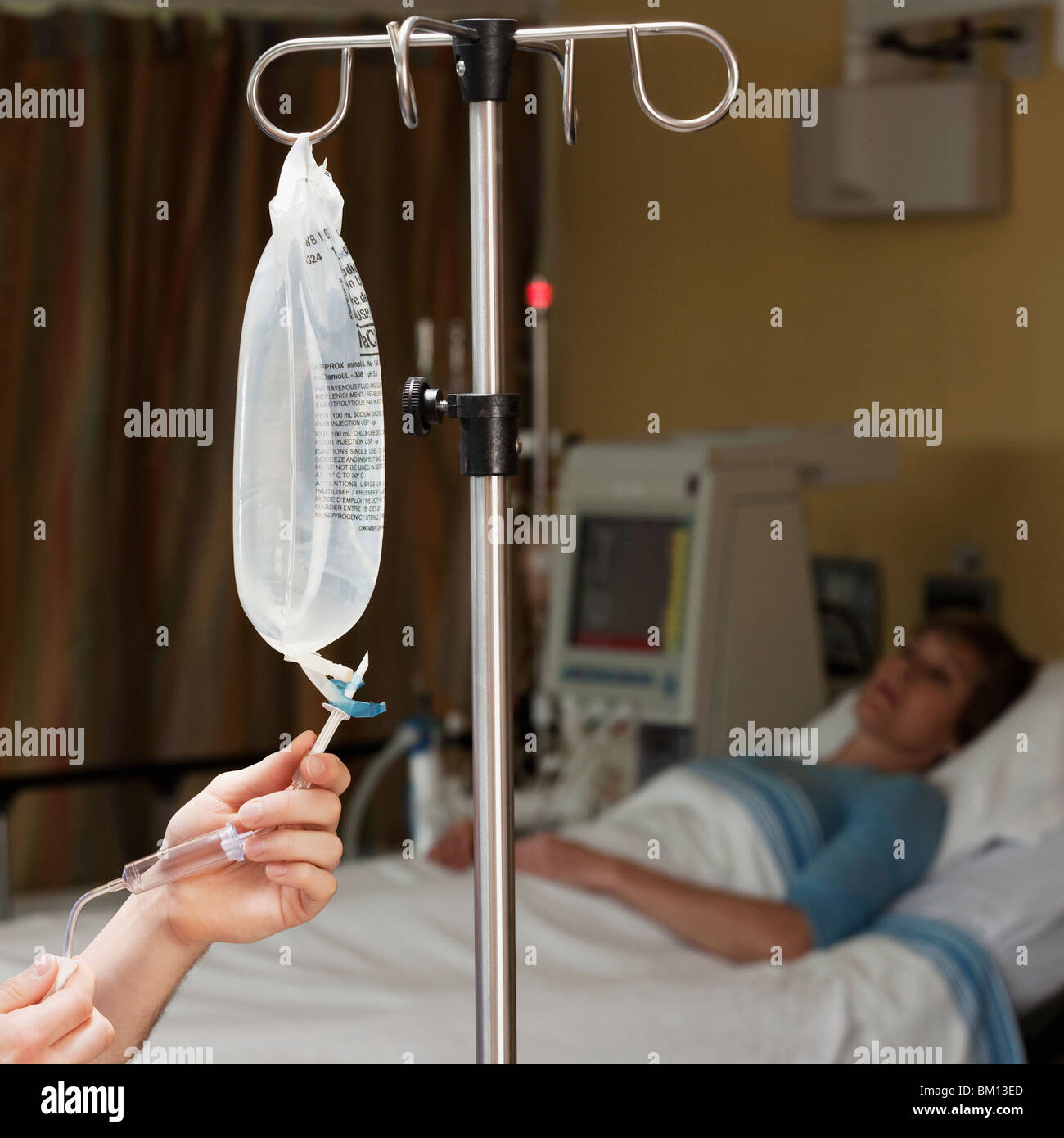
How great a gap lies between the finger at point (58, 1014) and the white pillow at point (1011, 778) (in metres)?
1.71

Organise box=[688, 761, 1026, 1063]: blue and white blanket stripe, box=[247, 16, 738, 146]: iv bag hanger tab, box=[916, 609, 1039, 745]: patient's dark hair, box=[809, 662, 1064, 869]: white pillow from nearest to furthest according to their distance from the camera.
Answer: box=[247, 16, 738, 146]: iv bag hanger tab, box=[688, 761, 1026, 1063]: blue and white blanket stripe, box=[809, 662, 1064, 869]: white pillow, box=[916, 609, 1039, 745]: patient's dark hair

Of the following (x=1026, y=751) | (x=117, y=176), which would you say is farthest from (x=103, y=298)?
(x=1026, y=751)

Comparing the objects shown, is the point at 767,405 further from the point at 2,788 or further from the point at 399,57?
the point at 399,57

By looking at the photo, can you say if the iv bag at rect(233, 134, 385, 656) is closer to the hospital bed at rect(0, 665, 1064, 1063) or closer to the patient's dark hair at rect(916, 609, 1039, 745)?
the hospital bed at rect(0, 665, 1064, 1063)

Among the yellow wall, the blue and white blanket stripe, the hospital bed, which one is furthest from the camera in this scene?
the yellow wall

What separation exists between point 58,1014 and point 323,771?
20 centimetres

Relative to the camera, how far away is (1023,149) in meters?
2.71

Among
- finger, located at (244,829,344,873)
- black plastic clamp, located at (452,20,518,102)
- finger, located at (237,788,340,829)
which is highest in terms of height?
black plastic clamp, located at (452,20,518,102)

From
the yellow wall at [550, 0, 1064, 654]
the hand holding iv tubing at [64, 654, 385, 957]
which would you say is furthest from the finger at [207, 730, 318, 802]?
the yellow wall at [550, 0, 1064, 654]

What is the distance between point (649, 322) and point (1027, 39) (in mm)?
1147

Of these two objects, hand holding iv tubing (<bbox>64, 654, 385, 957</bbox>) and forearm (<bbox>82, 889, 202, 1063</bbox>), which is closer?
hand holding iv tubing (<bbox>64, 654, 385, 957</bbox>)

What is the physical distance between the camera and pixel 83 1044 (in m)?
0.77

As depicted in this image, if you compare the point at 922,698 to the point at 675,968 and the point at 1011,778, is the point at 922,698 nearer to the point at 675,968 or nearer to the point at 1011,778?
the point at 1011,778

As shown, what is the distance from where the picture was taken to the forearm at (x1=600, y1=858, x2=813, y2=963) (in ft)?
6.81
